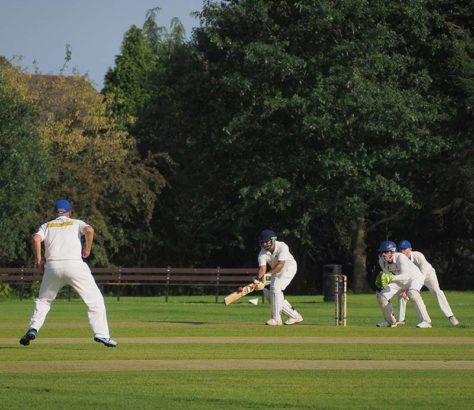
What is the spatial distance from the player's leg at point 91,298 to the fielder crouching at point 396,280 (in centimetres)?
801

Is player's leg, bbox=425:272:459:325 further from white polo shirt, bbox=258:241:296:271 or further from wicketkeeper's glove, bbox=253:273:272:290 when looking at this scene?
wicketkeeper's glove, bbox=253:273:272:290

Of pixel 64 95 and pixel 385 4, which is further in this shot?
pixel 64 95

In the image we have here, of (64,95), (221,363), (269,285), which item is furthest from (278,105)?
(221,363)

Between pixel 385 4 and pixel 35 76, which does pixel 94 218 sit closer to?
pixel 35 76

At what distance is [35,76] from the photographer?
6047 centimetres

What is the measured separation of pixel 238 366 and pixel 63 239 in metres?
3.31

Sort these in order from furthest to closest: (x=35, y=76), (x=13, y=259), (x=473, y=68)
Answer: (x=35, y=76) < (x=13, y=259) < (x=473, y=68)

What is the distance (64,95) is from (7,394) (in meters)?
42.8

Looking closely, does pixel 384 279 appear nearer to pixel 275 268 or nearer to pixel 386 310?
pixel 386 310

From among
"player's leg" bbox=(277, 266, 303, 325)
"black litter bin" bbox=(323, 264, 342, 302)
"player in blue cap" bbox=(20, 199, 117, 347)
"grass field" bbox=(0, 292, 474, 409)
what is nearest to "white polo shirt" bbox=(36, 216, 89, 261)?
"player in blue cap" bbox=(20, 199, 117, 347)

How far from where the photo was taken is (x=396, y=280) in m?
25.0

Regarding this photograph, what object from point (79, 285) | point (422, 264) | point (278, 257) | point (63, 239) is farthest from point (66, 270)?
point (422, 264)

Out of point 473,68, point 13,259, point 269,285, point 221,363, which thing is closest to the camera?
point 221,363

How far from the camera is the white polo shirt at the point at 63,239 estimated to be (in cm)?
1819
